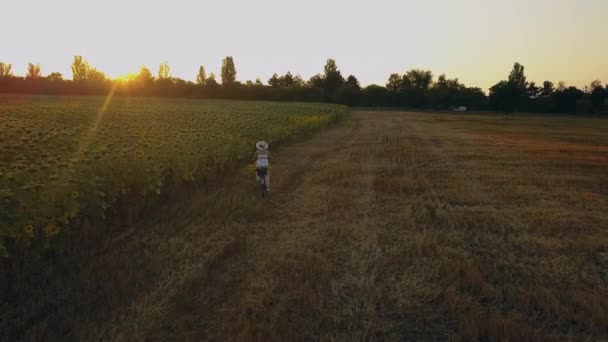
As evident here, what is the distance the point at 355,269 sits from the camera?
6461 millimetres

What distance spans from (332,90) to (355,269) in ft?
388

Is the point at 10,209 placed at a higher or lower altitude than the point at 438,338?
higher

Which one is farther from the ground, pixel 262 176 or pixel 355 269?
pixel 262 176

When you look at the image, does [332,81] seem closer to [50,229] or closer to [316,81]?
[316,81]

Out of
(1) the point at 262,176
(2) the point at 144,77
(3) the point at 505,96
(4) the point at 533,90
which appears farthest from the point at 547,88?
(1) the point at 262,176

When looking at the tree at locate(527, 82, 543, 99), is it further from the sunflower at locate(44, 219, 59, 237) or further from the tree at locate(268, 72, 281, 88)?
the sunflower at locate(44, 219, 59, 237)

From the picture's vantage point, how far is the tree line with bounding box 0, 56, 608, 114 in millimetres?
78688

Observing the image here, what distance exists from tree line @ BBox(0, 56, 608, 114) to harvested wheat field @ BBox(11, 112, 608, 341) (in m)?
74.4

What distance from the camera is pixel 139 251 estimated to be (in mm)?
6918

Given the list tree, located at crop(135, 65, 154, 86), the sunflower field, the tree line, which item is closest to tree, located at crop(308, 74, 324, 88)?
the tree line

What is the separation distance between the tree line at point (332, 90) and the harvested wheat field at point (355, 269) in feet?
244

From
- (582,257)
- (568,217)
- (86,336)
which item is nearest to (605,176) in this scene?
(568,217)

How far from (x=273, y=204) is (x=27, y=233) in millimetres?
5580

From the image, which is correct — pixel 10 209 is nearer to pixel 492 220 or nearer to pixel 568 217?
pixel 492 220
